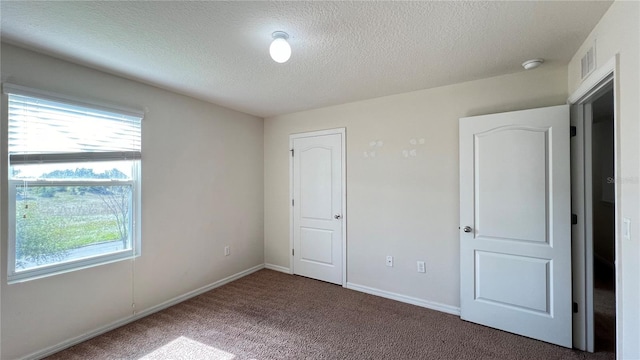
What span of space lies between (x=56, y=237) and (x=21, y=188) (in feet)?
1.49

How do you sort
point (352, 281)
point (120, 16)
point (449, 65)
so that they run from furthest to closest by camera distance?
point (352, 281) < point (449, 65) < point (120, 16)

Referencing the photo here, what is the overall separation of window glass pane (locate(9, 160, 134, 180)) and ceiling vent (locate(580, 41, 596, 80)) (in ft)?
12.6

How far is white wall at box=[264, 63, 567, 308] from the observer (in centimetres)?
261

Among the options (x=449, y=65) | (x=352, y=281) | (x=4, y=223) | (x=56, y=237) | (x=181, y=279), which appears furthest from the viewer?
(x=352, y=281)

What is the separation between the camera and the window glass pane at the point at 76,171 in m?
2.02

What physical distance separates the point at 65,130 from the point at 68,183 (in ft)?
1.44

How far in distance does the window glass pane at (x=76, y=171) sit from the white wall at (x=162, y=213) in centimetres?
10

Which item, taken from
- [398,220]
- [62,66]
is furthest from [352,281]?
[62,66]

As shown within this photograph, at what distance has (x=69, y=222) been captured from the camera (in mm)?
2254

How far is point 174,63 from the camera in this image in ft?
7.42

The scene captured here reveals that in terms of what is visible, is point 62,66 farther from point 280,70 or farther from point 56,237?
point 280,70

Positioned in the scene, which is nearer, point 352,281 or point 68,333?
point 68,333

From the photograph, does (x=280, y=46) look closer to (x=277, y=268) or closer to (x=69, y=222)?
(x=69, y=222)

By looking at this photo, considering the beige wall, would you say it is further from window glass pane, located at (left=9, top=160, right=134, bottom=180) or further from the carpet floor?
window glass pane, located at (left=9, top=160, right=134, bottom=180)
